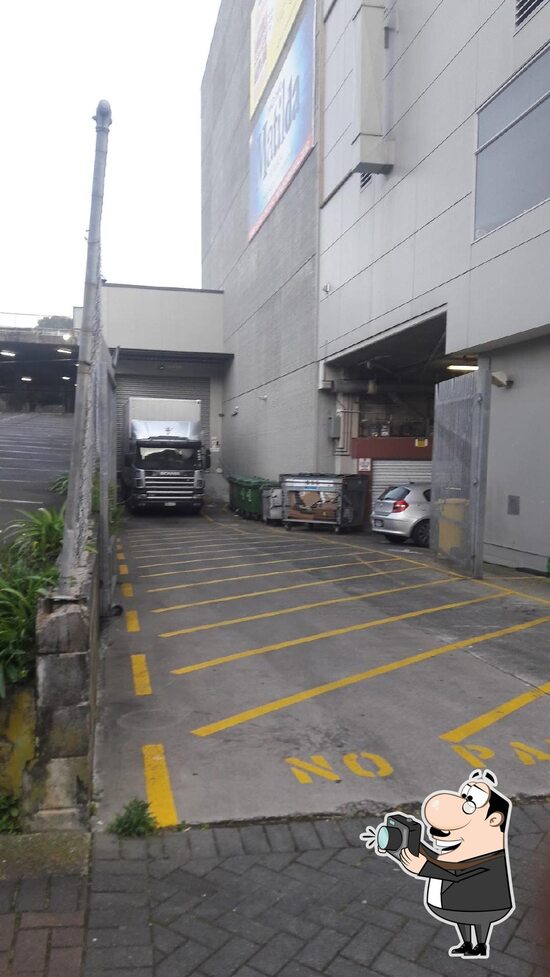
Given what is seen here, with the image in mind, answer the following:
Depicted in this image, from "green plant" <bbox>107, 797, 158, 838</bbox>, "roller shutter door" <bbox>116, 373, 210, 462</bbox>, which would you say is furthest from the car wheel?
"roller shutter door" <bbox>116, 373, 210, 462</bbox>

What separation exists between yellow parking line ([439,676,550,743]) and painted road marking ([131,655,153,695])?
244cm

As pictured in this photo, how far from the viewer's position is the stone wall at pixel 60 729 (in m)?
3.76

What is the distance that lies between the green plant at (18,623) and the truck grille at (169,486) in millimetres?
18531

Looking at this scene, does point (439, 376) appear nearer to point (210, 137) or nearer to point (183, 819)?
point (183, 819)

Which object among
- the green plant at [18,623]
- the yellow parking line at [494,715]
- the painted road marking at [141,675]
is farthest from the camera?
the painted road marking at [141,675]

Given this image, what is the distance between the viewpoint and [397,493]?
1642 centimetres

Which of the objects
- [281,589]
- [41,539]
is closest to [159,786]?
[41,539]

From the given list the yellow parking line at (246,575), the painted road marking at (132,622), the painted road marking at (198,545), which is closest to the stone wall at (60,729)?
the painted road marking at (132,622)

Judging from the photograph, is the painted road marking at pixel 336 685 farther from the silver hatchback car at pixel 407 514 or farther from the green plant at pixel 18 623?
the silver hatchback car at pixel 407 514

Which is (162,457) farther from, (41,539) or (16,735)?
(16,735)

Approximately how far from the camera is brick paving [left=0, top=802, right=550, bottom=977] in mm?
2777

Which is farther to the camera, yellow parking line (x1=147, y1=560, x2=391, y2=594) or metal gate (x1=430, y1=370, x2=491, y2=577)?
metal gate (x1=430, y1=370, x2=491, y2=577)

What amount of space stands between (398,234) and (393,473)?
755cm

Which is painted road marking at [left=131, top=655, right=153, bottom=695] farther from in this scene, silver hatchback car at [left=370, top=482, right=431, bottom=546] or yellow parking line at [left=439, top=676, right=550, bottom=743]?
silver hatchback car at [left=370, top=482, right=431, bottom=546]
